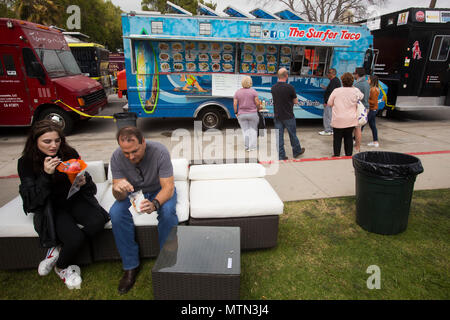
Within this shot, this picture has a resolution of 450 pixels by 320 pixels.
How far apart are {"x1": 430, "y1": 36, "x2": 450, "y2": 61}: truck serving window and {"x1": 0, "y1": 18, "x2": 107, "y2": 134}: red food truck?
1133cm

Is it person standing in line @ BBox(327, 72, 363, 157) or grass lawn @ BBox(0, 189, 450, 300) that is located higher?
person standing in line @ BBox(327, 72, 363, 157)

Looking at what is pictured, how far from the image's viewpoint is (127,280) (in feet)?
8.50

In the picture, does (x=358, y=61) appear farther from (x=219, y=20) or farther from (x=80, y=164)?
(x=80, y=164)

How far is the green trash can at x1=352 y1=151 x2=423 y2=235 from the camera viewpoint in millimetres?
2994

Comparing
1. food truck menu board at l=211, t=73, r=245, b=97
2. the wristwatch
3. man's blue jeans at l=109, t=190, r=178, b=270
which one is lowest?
man's blue jeans at l=109, t=190, r=178, b=270

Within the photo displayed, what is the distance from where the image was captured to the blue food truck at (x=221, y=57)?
760 centimetres

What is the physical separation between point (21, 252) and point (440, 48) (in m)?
12.4

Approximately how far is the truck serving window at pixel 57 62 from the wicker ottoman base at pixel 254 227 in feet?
24.5

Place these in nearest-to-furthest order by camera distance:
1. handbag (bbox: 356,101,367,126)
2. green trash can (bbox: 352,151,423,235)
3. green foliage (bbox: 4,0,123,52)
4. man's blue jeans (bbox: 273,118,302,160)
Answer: green trash can (bbox: 352,151,423,235) < handbag (bbox: 356,101,367,126) < man's blue jeans (bbox: 273,118,302,160) < green foliage (bbox: 4,0,123,52)

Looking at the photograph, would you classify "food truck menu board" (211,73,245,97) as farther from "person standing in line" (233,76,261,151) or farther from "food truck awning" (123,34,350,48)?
"person standing in line" (233,76,261,151)

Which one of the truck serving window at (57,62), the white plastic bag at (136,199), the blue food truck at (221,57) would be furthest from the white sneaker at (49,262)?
the truck serving window at (57,62)

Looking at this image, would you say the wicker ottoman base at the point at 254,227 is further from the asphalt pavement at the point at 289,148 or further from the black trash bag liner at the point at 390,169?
the asphalt pavement at the point at 289,148

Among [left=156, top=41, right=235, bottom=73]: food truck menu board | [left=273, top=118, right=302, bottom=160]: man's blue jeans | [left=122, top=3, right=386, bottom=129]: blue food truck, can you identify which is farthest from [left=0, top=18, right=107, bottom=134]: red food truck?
[left=273, top=118, right=302, bottom=160]: man's blue jeans
